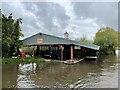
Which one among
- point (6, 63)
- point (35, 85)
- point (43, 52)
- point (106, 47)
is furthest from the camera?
point (106, 47)

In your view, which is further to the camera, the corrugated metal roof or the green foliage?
the green foliage

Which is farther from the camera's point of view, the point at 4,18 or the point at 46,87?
the point at 4,18

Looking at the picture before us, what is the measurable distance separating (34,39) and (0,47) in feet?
17.3

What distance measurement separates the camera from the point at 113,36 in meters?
51.0

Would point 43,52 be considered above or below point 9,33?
below

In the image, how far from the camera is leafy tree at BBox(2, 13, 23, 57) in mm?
25375

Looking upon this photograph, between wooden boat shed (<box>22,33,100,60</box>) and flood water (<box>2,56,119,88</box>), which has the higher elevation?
wooden boat shed (<box>22,33,100,60</box>)

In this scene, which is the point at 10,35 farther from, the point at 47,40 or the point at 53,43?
the point at 53,43

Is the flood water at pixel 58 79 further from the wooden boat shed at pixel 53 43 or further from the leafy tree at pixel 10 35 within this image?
the wooden boat shed at pixel 53 43

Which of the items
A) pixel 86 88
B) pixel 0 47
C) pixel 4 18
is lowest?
pixel 86 88

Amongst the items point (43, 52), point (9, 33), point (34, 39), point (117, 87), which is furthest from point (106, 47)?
point (117, 87)

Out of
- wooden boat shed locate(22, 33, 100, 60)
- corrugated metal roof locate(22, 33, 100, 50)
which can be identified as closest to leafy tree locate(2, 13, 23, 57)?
corrugated metal roof locate(22, 33, 100, 50)

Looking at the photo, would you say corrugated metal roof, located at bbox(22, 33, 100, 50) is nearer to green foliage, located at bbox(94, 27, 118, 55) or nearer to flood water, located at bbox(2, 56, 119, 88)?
flood water, located at bbox(2, 56, 119, 88)

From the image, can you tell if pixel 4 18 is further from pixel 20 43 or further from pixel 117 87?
pixel 117 87
